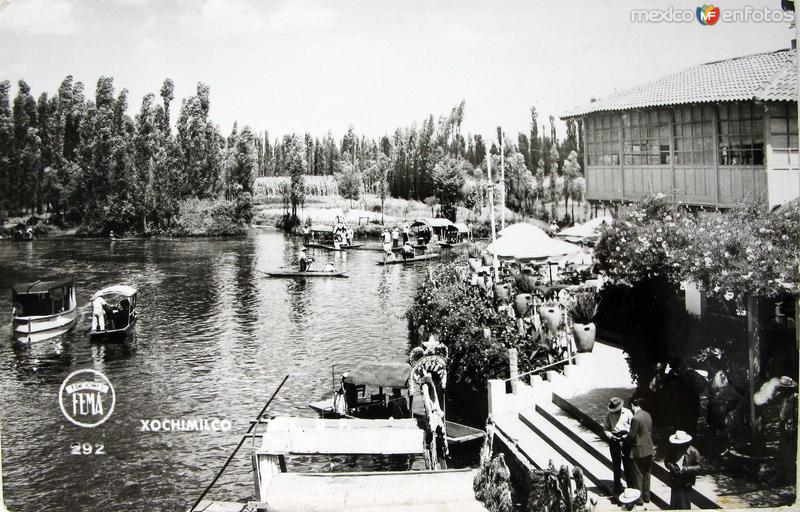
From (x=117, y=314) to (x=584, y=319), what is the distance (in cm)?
711

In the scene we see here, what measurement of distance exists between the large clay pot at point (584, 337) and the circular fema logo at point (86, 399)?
6238 millimetres

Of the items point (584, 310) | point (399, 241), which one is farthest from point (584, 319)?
point (399, 241)

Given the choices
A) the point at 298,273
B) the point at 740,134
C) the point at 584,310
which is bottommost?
the point at 584,310

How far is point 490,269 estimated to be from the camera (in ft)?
56.4

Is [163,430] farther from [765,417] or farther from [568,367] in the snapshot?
[765,417]

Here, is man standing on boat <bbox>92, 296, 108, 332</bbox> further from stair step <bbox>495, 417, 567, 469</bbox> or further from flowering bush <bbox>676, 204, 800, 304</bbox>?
flowering bush <bbox>676, 204, 800, 304</bbox>

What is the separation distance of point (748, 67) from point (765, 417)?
4.58m

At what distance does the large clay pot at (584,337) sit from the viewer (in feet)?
33.1

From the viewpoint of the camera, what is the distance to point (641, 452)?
6375 mm

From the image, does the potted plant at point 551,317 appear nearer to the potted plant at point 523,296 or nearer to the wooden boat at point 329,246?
the potted plant at point 523,296

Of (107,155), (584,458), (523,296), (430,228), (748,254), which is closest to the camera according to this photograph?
(748,254)

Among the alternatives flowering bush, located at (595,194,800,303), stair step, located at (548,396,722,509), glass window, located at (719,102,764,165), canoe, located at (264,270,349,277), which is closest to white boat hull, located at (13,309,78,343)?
canoe, located at (264,270,349,277)

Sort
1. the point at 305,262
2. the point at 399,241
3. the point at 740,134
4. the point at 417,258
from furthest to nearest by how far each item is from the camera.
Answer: the point at 399,241 < the point at 417,258 < the point at 305,262 < the point at 740,134

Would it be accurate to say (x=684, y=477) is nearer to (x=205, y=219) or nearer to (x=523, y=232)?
(x=523, y=232)
